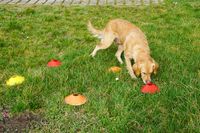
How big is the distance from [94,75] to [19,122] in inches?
65.7

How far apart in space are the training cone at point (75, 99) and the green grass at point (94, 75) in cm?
6

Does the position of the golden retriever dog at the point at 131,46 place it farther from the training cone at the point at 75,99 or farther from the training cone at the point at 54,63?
the training cone at the point at 75,99

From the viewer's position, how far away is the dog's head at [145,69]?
229 inches

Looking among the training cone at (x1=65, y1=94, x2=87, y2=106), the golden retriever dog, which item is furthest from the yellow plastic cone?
the golden retriever dog

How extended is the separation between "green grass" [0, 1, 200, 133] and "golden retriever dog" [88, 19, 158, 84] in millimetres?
159

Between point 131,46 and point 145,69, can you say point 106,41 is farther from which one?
point 145,69

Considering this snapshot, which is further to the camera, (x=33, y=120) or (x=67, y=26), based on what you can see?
(x=67, y=26)

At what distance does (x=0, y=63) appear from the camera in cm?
665

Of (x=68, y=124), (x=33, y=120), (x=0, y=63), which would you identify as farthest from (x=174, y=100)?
(x=0, y=63)

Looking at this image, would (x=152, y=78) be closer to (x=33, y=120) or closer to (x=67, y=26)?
(x=33, y=120)

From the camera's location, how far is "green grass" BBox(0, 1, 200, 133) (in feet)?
15.6

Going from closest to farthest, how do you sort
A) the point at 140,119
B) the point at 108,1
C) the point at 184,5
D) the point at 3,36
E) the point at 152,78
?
the point at 140,119 → the point at 152,78 → the point at 3,36 → the point at 184,5 → the point at 108,1

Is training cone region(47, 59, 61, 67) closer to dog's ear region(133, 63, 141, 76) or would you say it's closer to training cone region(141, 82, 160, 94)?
dog's ear region(133, 63, 141, 76)

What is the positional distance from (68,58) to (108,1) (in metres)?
5.19
